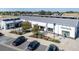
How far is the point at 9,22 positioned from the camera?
9.09 metres

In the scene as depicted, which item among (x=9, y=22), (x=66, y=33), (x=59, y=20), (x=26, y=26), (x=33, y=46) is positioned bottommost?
(x=33, y=46)

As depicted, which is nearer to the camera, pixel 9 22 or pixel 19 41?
pixel 19 41

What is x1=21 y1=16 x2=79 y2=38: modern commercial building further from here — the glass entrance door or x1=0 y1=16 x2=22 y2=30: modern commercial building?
x1=0 y1=16 x2=22 y2=30: modern commercial building

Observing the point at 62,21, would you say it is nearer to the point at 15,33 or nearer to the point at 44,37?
the point at 44,37

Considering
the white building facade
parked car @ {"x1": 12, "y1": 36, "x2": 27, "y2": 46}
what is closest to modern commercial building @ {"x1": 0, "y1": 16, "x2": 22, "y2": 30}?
the white building facade

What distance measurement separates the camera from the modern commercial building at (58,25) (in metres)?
7.81

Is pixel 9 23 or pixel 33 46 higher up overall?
pixel 9 23

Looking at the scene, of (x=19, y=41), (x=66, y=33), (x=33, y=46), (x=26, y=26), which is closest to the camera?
(x=33, y=46)

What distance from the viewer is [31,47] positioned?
241 inches

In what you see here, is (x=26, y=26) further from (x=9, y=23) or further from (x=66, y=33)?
(x=66, y=33)

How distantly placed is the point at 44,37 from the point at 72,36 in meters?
1.87

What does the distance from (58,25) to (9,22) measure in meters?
3.73

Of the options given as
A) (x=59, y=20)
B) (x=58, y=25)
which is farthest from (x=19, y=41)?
(x=59, y=20)
